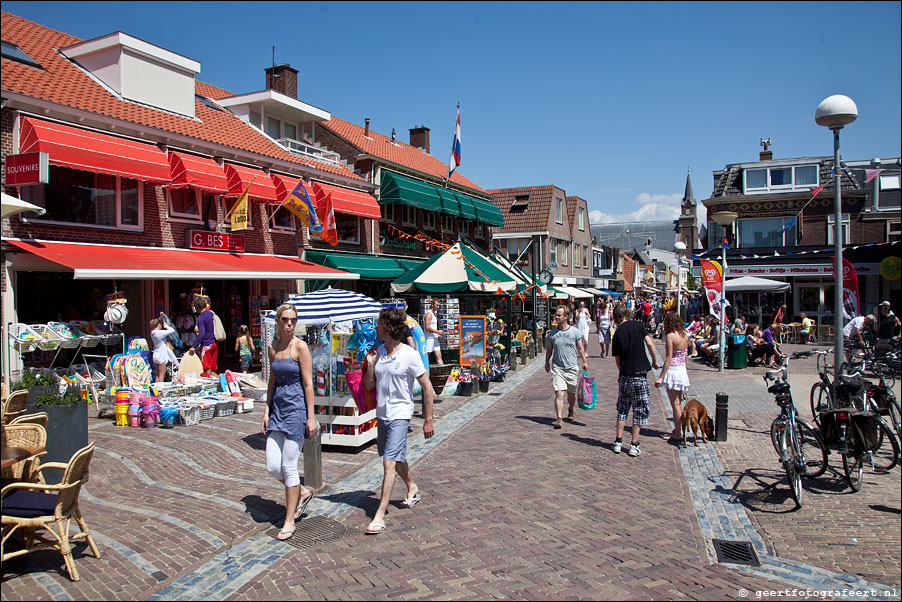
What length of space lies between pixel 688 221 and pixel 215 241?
66.0 metres

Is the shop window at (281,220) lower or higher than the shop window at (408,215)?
lower

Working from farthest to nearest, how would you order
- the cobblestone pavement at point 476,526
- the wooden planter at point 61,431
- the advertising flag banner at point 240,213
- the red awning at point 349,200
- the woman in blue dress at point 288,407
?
1. the red awning at point 349,200
2. the advertising flag banner at point 240,213
3. the wooden planter at point 61,431
4. the woman in blue dress at point 288,407
5. the cobblestone pavement at point 476,526

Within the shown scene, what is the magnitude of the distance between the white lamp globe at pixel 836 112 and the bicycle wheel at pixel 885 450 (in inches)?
134

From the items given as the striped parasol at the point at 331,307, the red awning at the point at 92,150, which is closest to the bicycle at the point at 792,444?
the striped parasol at the point at 331,307

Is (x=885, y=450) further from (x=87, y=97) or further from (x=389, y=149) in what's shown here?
(x=389, y=149)

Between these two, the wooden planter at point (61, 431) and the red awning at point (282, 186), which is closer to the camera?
the wooden planter at point (61, 431)

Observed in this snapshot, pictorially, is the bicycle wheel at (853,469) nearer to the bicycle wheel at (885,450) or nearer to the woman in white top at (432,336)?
the bicycle wheel at (885,450)

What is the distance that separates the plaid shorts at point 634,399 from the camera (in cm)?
735

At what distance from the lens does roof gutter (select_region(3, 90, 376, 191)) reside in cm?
1116

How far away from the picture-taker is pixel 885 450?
5895mm

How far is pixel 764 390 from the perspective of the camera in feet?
39.8

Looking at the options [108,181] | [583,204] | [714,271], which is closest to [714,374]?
[714,271]

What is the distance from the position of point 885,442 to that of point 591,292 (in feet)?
97.0

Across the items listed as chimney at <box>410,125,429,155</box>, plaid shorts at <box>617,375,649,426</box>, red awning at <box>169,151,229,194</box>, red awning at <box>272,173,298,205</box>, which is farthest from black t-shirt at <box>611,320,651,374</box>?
chimney at <box>410,125,429,155</box>
